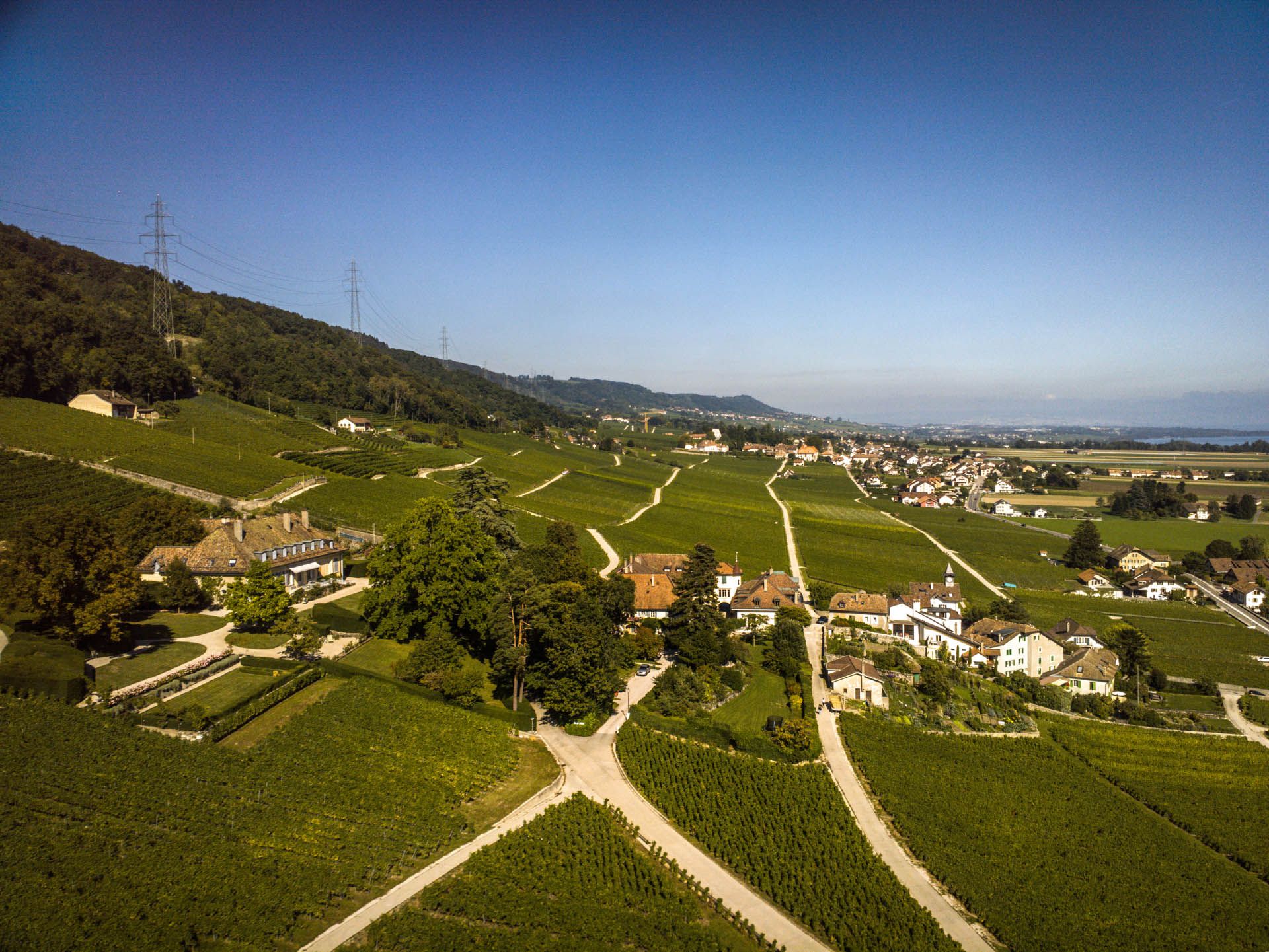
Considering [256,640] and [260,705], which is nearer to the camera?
[260,705]

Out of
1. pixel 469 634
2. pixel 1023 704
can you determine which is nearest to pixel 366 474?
pixel 469 634

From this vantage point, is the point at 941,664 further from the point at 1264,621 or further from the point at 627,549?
the point at 1264,621

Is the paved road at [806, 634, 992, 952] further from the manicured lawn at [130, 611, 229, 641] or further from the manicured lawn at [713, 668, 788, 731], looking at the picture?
the manicured lawn at [130, 611, 229, 641]

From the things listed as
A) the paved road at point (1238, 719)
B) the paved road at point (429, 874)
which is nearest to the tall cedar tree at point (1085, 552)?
the paved road at point (1238, 719)

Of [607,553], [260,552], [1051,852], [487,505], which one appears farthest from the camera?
[607,553]

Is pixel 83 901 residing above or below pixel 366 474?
below

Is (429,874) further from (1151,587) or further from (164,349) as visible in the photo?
(164,349)

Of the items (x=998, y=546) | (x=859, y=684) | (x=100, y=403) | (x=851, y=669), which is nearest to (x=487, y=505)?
(x=851, y=669)
